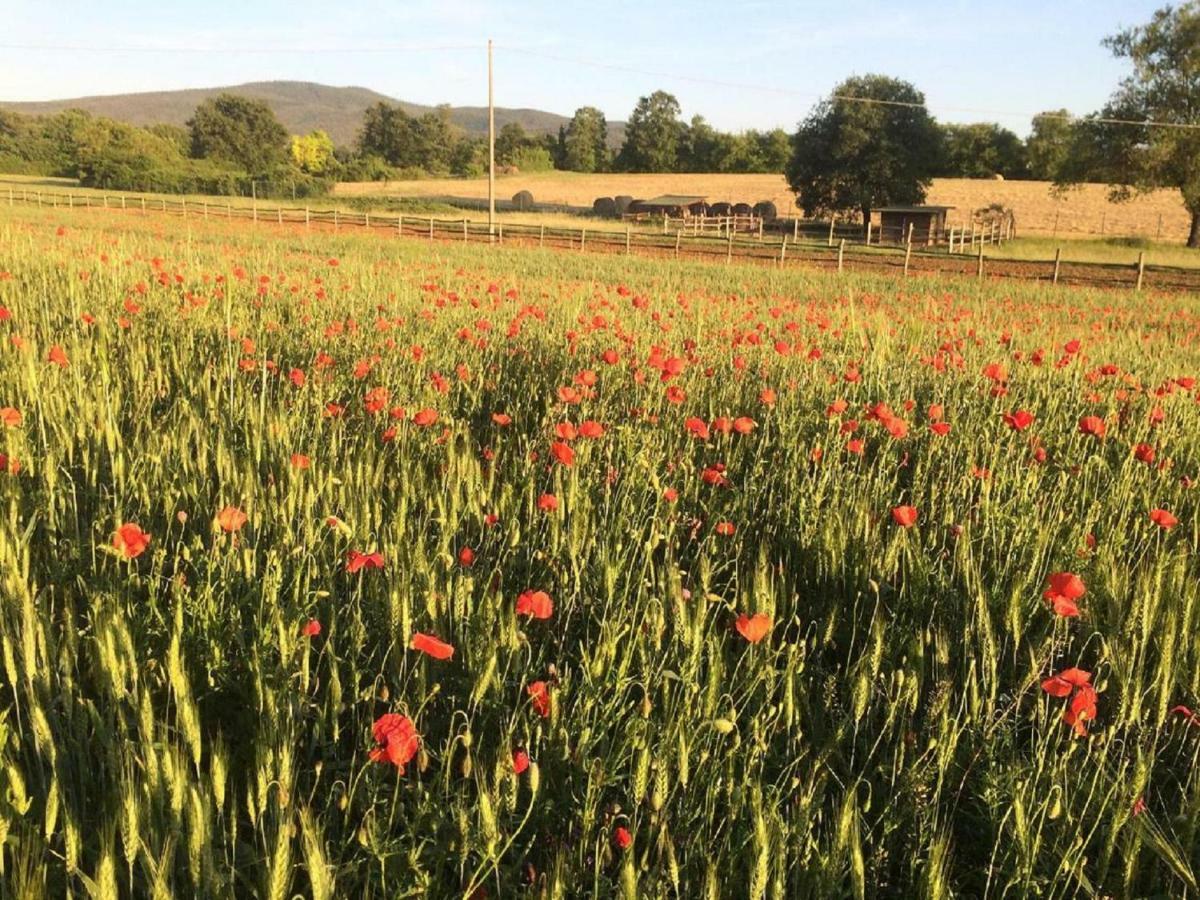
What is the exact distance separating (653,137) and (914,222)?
197 ft

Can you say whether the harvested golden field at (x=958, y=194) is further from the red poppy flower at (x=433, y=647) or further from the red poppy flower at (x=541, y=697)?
the red poppy flower at (x=433, y=647)

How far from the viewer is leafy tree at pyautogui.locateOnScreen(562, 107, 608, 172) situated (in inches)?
4186

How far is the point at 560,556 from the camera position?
7.90 feet

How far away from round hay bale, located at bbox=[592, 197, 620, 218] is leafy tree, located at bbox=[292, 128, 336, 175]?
49474 millimetres

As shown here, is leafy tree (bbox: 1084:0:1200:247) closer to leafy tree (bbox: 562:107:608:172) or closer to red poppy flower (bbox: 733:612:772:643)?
red poppy flower (bbox: 733:612:772:643)

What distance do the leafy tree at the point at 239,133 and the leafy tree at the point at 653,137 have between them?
3743 centimetres

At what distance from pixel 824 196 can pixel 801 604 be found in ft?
168

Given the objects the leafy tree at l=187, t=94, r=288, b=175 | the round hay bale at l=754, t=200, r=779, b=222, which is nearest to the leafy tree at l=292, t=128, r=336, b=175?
the leafy tree at l=187, t=94, r=288, b=175

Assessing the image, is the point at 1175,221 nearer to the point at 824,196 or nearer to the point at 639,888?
the point at 824,196

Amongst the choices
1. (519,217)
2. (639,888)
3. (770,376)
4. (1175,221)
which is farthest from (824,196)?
(639,888)

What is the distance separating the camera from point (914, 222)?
45312 mm

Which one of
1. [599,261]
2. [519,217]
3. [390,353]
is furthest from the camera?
[519,217]

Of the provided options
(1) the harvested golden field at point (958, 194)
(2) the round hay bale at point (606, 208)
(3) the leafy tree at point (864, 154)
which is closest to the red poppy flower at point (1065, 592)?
(1) the harvested golden field at point (958, 194)

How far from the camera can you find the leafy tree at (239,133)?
286 feet
